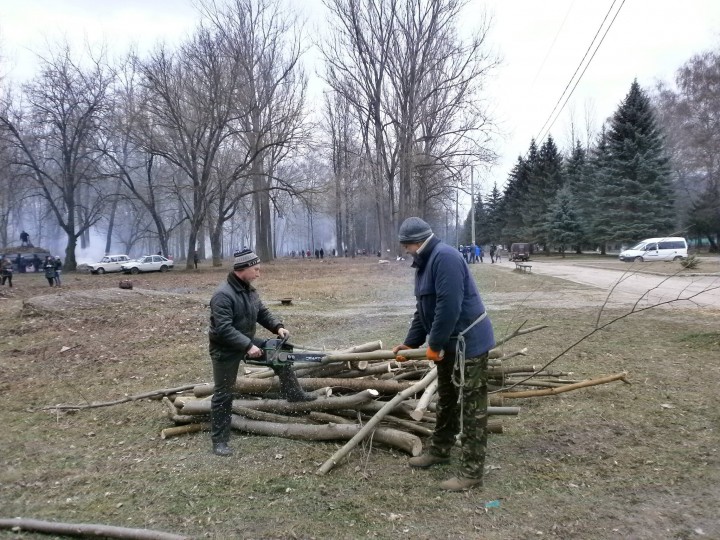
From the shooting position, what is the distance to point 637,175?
4012cm

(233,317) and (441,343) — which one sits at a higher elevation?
(233,317)

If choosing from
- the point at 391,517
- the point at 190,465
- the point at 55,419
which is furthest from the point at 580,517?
the point at 55,419

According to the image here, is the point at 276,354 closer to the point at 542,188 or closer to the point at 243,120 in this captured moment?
the point at 243,120

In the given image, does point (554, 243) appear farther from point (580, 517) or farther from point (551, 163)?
point (580, 517)

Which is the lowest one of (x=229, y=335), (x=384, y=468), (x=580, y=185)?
(x=384, y=468)

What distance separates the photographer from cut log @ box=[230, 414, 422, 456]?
4.39 metres

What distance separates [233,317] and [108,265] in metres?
38.8

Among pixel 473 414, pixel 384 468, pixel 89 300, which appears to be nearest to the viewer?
pixel 473 414

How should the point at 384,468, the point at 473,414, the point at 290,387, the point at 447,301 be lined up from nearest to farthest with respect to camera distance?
the point at 447,301 → the point at 473,414 → the point at 384,468 → the point at 290,387

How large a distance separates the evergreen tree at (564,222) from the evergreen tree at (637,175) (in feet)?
21.7

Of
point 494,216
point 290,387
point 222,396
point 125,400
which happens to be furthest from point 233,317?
point 494,216

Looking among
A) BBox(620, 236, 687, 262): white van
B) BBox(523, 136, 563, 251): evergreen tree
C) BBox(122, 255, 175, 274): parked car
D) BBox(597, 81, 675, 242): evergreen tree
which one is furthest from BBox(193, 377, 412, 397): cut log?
BBox(523, 136, 563, 251): evergreen tree

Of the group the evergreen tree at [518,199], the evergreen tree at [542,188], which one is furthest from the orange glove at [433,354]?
the evergreen tree at [518,199]

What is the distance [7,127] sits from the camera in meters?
33.0
